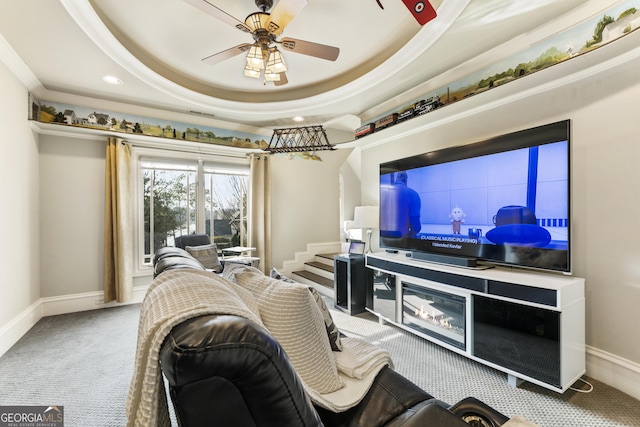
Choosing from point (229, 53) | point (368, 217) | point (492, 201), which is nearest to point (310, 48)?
point (229, 53)

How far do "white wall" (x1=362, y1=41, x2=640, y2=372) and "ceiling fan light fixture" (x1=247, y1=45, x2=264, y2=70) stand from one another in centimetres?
210

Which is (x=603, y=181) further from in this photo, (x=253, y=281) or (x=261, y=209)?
(x=261, y=209)

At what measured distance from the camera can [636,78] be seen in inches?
74.2

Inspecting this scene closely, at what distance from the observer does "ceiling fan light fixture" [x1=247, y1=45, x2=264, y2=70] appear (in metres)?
2.28

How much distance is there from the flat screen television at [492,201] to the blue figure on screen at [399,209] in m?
0.01

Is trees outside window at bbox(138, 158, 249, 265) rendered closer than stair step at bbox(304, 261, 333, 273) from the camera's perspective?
Yes

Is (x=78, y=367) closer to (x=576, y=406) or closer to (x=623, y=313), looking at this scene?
(x=576, y=406)

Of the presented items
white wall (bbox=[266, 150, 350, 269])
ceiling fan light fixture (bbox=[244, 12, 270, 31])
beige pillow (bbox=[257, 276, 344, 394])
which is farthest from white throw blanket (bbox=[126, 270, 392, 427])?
white wall (bbox=[266, 150, 350, 269])

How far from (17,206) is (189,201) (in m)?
1.84

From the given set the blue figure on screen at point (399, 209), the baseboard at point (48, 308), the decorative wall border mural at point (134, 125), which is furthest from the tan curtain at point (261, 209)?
the blue figure on screen at point (399, 209)

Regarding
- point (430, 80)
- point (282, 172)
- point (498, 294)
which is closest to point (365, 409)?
point (498, 294)

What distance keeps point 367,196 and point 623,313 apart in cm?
267

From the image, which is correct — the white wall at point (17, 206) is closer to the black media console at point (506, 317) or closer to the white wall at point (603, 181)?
the black media console at point (506, 317)

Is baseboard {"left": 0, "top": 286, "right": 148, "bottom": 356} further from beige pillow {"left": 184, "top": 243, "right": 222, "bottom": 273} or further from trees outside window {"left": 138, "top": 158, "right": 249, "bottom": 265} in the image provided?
beige pillow {"left": 184, "top": 243, "right": 222, "bottom": 273}
